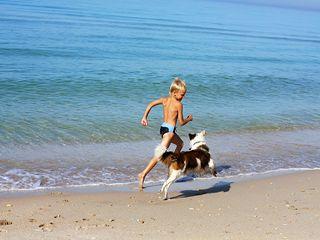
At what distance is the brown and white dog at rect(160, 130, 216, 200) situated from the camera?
766cm

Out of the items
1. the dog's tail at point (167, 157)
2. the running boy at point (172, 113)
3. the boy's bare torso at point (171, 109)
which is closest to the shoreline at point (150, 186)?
the running boy at point (172, 113)

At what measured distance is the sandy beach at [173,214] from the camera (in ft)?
19.0

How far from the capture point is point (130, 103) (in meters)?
16.2

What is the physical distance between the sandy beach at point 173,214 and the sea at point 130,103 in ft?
3.46

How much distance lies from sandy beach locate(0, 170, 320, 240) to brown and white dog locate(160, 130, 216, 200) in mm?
344

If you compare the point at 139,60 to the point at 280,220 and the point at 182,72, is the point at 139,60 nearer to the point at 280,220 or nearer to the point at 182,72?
the point at 182,72

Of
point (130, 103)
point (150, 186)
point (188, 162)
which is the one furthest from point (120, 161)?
point (130, 103)

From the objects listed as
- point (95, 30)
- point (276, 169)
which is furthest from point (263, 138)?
point (95, 30)

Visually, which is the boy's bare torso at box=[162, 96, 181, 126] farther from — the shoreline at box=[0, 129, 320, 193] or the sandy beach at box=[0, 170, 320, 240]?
the shoreline at box=[0, 129, 320, 193]

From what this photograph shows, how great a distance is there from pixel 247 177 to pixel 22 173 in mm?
3868

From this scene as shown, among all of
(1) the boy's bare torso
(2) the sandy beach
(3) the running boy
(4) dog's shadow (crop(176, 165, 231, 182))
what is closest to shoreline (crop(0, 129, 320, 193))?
(4) dog's shadow (crop(176, 165, 231, 182))

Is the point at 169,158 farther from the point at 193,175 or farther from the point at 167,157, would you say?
the point at 193,175

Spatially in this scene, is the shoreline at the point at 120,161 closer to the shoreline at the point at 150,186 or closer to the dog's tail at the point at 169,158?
the shoreline at the point at 150,186

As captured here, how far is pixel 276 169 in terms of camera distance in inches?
398
